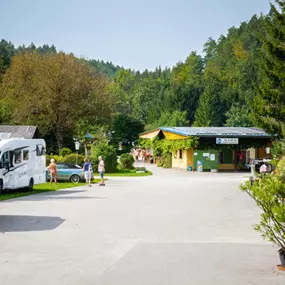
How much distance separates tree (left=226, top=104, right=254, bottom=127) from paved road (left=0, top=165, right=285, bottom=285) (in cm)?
7615

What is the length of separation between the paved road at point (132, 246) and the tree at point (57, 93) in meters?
39.9

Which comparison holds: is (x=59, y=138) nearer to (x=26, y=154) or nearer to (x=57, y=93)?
(x=57, y=93)

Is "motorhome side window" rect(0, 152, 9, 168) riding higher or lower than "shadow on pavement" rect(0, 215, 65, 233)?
higher

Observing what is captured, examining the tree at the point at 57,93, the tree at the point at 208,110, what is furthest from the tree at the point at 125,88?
the tree at the point at 57,93

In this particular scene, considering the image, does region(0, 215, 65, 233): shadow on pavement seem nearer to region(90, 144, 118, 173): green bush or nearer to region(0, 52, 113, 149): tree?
region(90, 144, 118, 173): green bush

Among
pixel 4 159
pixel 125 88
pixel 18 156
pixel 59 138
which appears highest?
pixel 125 88

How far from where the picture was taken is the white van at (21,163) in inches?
915

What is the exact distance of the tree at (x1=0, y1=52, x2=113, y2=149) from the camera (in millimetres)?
56625

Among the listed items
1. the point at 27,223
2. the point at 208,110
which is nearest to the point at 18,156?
the point at 27,223

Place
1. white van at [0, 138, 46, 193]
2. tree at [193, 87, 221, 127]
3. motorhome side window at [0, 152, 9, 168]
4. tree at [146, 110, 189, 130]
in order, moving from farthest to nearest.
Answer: tree at [193, 87, 221, 127]
tree at [146, 110, 189, 130]
white van at [0, 138, 46, 193]
motorhome side window at [0, 152, 9, 168]

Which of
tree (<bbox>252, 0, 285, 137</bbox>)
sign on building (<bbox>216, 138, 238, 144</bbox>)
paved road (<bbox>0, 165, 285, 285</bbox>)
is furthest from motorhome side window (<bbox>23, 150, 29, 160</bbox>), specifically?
sign on building (<bbox>216, 138, 238, 144</bbox>)

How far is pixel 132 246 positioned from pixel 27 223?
4351 mm

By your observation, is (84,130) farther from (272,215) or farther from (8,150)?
(272,215)

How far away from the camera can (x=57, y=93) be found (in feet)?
187
